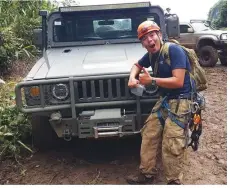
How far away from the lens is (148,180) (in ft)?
11.0

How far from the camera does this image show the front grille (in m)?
3.38

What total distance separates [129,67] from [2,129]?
188 cm

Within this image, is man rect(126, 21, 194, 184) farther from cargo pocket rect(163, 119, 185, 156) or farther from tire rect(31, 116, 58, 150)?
tire rect(31, 116, 58, 150)

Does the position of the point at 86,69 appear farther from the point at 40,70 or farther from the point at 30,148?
the point at 30,148

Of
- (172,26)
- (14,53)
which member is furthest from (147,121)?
(14,53)

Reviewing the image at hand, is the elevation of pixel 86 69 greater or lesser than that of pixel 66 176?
greater

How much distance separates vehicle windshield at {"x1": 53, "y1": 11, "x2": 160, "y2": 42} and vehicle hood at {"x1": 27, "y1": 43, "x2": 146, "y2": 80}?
0.73 feet

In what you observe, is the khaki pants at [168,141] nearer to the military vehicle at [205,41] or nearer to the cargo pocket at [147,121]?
the cargo pocket at [147,121]

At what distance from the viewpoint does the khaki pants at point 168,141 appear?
302 cm

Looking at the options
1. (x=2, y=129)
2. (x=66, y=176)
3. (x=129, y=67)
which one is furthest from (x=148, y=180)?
(x=2, y=129)

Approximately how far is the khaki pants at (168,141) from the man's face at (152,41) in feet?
1.62

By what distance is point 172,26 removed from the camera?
4711mm

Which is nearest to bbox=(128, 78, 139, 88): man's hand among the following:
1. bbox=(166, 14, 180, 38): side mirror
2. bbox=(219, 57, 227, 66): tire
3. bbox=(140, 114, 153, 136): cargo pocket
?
bbox=(140, 114, 153, 136): cargo pocket

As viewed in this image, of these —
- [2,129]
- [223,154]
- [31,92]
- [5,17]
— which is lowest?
[223,154]
